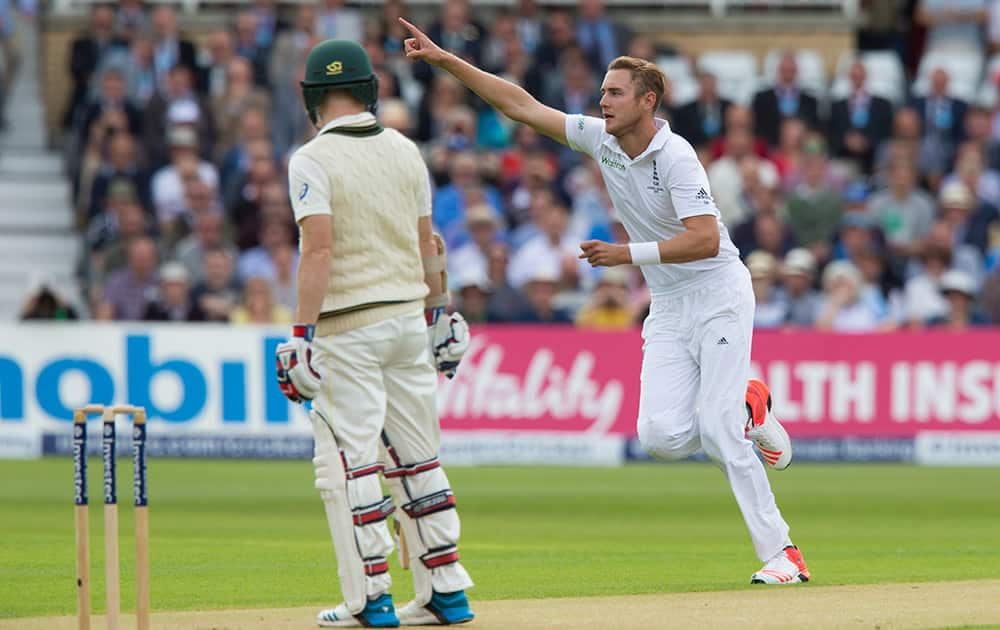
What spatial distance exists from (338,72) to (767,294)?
40.4ft

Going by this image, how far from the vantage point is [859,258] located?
20062mm

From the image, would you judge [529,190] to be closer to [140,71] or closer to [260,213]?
[260,213]

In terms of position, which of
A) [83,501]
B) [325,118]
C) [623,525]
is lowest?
[623,525]

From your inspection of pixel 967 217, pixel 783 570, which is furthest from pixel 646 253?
pixel 967 217

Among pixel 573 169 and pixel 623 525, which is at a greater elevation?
pixel 573 169

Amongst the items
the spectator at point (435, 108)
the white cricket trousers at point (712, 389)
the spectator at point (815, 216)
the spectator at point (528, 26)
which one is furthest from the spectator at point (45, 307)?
the white cricket trousers at point (712, 389)

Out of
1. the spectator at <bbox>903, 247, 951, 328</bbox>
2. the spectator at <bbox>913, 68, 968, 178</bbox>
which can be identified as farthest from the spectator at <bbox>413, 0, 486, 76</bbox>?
the spectator at <bbox>903, 247, 951, 328</bbox>

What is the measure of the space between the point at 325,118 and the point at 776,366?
11380 mm

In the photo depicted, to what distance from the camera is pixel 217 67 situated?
21.9 meters

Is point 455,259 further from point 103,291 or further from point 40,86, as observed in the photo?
point 40,86

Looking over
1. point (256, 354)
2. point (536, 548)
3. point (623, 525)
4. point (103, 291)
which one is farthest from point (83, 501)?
point (103, 291)

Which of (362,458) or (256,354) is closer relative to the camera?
(362,458)

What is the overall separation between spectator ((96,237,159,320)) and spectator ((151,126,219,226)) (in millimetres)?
1034

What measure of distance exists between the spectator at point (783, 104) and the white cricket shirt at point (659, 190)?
13.5 meters
